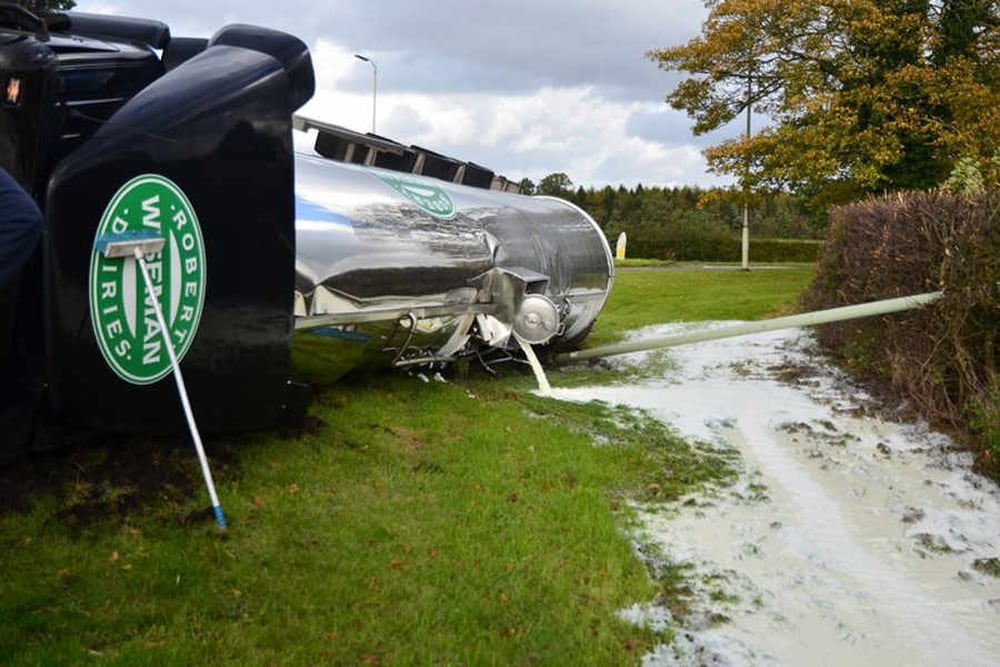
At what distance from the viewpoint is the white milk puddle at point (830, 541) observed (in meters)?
4.20

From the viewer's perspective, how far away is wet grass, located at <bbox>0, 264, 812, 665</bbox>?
12.6 feet

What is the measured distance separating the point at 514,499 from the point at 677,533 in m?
1.04

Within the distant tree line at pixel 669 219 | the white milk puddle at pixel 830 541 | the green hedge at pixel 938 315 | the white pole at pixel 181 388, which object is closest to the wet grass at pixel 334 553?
the white pole at pixel 181 388

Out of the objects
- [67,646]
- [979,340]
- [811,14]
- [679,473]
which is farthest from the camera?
[811,14]

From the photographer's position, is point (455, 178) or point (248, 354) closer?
point (248, 354)

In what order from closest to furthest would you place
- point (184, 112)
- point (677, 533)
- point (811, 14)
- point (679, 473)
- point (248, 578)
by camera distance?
point (248, 578) → point (184, 112) → point (677, 533) → point (679, 473) → point (811, 14)

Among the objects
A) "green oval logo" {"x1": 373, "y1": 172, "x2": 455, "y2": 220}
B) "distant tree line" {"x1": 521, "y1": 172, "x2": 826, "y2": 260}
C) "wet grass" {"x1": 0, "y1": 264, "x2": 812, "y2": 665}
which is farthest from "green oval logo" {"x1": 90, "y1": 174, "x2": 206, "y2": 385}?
"distant tree line" {"x1": 521, "y1": 172, "x2": 826, "y2": 260}

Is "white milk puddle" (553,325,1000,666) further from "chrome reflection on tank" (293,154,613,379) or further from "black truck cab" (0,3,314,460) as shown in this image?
"black truck cab" (0,3,314,460)

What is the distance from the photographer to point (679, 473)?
6.64 meters

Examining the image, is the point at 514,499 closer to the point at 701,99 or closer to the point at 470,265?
the point at 470,265

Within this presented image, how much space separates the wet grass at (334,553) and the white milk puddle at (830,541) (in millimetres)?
320

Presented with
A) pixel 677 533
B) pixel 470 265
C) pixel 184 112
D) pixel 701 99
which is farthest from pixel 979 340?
pixel 701 99

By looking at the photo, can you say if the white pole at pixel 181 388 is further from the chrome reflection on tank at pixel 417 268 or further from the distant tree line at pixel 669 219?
the distant tree line at pixel 669 219

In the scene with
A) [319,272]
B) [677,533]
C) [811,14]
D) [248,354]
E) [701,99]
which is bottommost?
[677,533]
